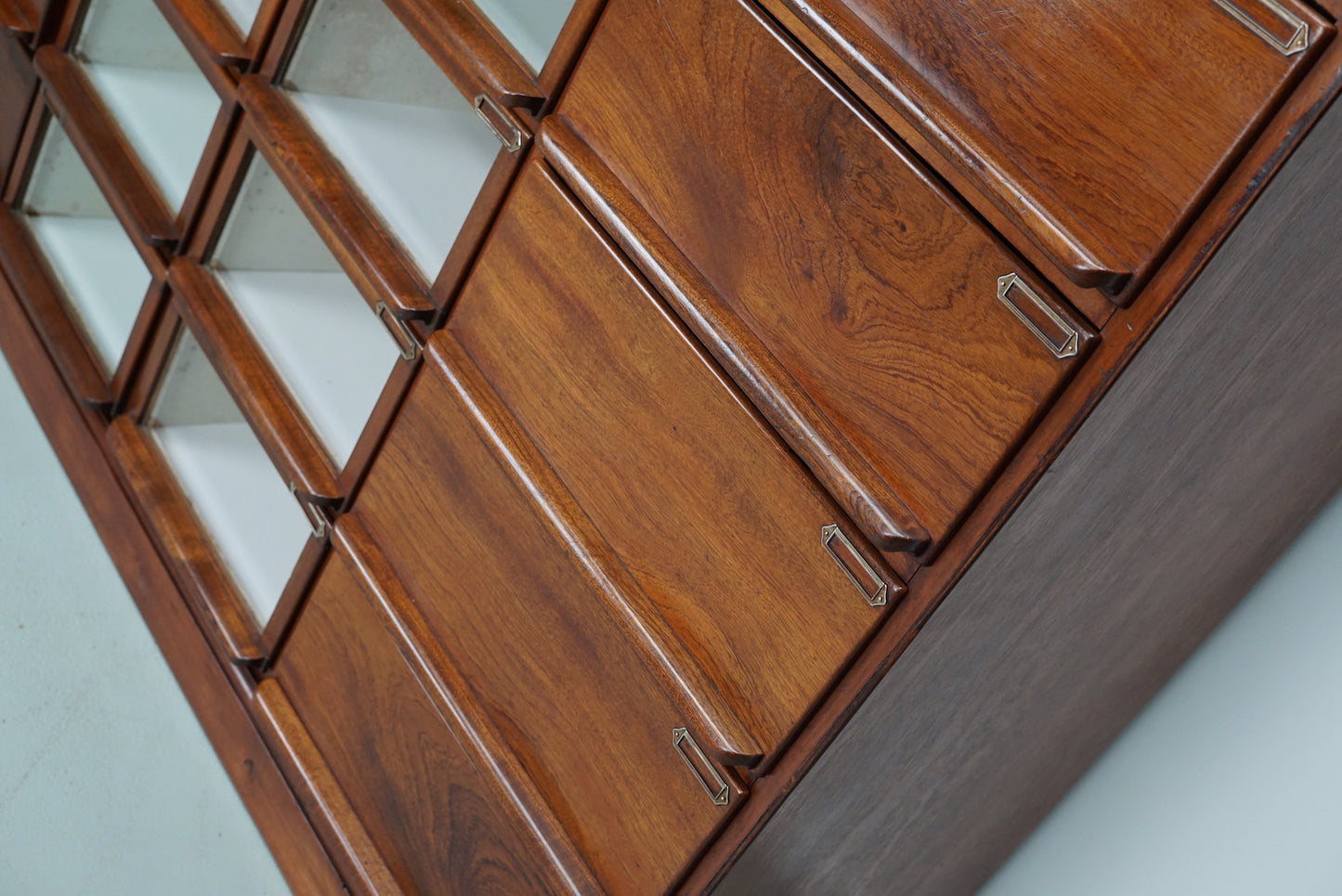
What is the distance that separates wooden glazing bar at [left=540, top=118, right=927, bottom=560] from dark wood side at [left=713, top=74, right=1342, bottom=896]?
0.29ft

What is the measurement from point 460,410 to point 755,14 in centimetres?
55

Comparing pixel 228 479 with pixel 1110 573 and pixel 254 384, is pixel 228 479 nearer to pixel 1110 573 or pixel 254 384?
pixel 254 384

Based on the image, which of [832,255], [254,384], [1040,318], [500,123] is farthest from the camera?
[254,384]

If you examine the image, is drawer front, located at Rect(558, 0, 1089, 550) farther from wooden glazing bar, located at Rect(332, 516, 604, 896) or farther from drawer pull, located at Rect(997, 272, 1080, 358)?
wooden glazing bar, located at Rect(332, 516, 604, 896)

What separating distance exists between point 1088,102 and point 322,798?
4.22ft

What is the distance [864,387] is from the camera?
0.94 meters

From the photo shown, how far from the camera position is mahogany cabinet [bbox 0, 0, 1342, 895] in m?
0.82

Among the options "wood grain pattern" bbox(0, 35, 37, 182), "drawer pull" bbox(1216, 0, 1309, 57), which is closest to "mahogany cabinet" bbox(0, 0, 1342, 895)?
"drawer pull" bbox(1216, 0, 1309, 57)

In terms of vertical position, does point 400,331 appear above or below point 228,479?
above

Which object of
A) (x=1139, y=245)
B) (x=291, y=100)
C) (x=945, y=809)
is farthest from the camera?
(x=291, y=100)

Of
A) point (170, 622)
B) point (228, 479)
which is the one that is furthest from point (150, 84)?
point (170, 622)

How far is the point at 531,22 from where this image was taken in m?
1.28

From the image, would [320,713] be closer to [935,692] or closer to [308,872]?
[308,872]

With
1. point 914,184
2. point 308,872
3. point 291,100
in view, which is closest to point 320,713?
point 308,872
